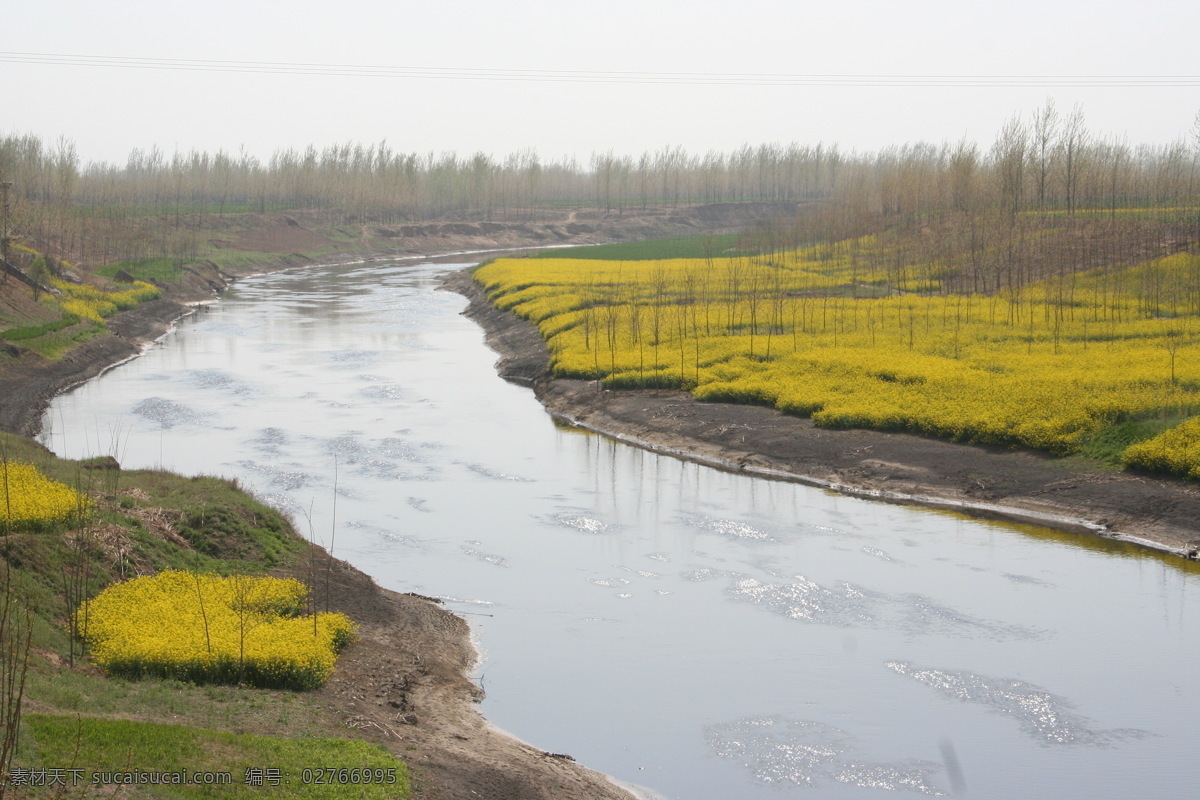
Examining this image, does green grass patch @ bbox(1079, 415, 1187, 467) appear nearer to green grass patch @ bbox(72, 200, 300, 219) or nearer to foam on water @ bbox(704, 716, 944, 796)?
foam on water @ bbox(704, 716, 944, 796)

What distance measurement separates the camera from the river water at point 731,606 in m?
14.0

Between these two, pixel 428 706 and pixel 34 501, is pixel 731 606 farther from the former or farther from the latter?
pixel 34 501

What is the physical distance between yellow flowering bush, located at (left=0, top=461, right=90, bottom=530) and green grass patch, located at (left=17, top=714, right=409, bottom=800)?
5938 mm

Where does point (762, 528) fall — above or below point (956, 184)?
below

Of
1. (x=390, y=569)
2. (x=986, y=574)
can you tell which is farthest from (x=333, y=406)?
(x=986, y=574)

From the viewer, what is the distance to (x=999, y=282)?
181 feet

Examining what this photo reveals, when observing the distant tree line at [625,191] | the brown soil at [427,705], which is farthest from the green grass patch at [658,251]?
the brown soil at [427,705]

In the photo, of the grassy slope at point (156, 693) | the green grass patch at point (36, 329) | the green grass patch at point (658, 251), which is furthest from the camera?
the green grass patch at point (658, 251)

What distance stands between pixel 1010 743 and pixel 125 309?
5487 cm

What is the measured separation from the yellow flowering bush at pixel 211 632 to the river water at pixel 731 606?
9.31 ft

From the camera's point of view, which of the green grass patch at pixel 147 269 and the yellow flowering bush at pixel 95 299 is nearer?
the yellow flowering bush at pixel 95 299

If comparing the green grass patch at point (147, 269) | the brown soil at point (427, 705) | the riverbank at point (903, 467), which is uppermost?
the green grass patch at point (147, 269)

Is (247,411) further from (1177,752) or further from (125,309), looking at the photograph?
(1177,752)

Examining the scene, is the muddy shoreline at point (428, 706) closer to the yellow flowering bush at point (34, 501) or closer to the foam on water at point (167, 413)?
the yellow flowering bush at point (34, 501)
